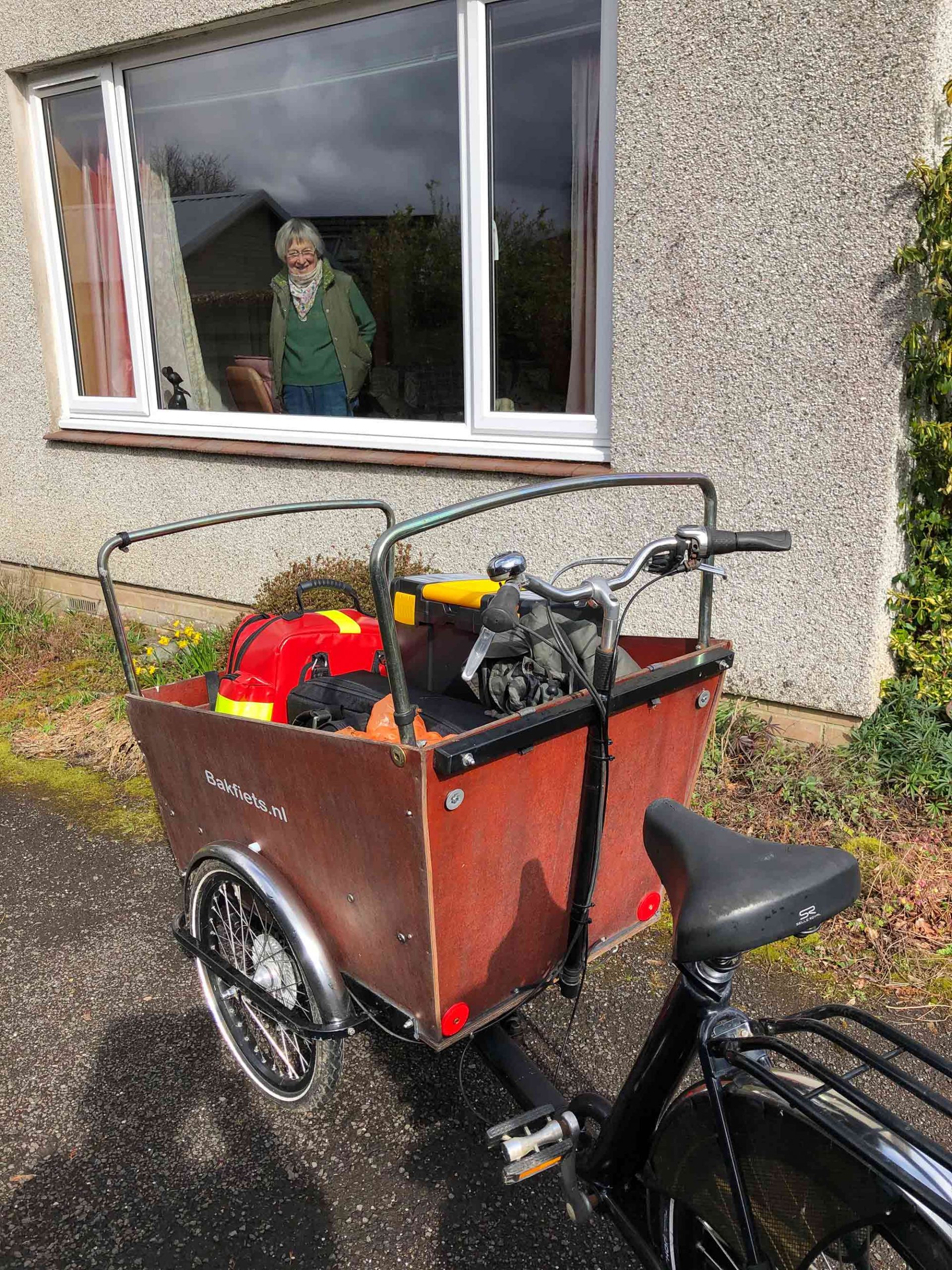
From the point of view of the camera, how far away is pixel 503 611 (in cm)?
153

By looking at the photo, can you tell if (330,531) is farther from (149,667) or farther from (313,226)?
(313,226)

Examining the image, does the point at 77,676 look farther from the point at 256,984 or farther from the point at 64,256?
the point at 256,984

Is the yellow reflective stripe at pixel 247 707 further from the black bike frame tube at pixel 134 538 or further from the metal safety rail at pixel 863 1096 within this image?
the metal safety rail at pixel 863 1096

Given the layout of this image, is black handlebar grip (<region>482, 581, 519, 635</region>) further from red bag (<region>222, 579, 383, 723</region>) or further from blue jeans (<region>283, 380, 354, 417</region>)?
blue jeans (<region>283, 380, 354, 417</region>)

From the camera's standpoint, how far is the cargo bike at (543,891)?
51.5 inches

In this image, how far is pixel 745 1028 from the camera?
4.78ft

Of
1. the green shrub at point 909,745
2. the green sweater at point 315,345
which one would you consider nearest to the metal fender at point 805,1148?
the green shrub at point 909,745

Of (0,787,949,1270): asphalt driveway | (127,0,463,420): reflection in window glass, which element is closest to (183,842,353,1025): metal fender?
(0,787,949,1270): asphalt driveway

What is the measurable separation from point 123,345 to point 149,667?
247 cm

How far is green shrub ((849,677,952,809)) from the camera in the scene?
3293 mm

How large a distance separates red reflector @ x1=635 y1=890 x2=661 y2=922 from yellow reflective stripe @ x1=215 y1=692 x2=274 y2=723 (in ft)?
3.23

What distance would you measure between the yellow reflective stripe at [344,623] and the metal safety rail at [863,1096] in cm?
143

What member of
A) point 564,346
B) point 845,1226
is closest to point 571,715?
point 845,1226

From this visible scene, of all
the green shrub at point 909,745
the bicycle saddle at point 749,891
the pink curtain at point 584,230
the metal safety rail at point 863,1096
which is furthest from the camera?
the pink curtain at point 584,230
